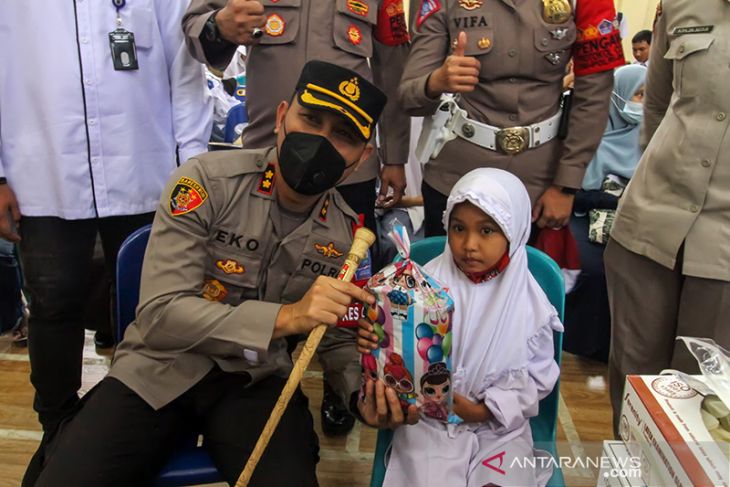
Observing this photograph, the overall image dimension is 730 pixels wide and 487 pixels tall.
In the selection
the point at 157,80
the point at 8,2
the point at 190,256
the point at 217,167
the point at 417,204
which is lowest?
the point at 417,204

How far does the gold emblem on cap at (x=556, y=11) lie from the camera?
6.21 ft

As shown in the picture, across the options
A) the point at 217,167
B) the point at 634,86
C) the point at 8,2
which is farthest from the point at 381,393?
the point at 634,86

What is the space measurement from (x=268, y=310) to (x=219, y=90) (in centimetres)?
356

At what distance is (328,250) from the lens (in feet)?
5.17

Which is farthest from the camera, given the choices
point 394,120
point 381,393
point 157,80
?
point 394,120

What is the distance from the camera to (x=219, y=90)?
179 inches

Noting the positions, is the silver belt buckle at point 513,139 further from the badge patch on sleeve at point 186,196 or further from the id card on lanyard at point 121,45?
the id card on lanyard at point 121,45

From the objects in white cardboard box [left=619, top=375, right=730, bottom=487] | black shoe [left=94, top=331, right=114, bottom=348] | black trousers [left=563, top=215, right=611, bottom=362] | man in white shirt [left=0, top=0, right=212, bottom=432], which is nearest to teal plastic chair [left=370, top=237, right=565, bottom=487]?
white cardboard box [left=619, top=375, right=730, bottom=487]

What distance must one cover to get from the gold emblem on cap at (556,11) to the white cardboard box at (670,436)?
135cm

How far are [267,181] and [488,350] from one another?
0.70 metres

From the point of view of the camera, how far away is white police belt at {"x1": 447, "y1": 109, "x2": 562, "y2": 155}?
6.37 ft

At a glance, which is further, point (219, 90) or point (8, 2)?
point (219, 90)

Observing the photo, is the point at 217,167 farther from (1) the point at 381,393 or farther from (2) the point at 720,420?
(2) the point at 720,420

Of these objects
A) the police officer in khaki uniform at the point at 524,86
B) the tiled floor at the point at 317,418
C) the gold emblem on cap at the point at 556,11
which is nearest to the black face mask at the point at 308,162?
the police officer in khaki uniform at the point at 524,86
